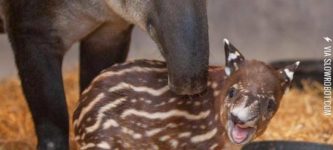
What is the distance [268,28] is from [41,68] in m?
3.51

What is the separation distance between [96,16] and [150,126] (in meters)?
0.99

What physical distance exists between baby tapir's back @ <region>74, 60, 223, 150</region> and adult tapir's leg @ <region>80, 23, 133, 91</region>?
3.19 feet

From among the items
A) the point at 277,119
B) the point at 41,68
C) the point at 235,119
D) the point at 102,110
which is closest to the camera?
the point at 235,119

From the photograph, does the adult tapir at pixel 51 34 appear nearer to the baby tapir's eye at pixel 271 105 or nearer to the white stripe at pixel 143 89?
the white stripe at pixel 143 89

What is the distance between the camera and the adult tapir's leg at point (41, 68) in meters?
3.92

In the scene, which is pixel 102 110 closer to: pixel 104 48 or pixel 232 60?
pixel 232 60

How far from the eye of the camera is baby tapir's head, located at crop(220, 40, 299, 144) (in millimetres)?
2959

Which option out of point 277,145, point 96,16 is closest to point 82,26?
point 96,16

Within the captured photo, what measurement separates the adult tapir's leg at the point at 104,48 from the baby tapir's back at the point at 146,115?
0.97m

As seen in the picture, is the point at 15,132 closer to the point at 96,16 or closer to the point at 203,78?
the point at 96,16

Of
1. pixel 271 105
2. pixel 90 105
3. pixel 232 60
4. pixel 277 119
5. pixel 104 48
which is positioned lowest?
pixel 277 119

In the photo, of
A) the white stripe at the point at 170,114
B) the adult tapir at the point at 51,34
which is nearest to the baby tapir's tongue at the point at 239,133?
the white stripe at the point at 170,114

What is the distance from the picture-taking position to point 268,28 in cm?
712

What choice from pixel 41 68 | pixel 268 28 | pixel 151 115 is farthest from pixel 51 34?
pixel 268 28
